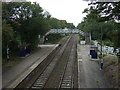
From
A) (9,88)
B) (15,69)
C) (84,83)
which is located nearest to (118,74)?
(84,83)

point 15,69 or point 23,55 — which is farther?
point 23,55

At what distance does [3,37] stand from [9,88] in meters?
4.95

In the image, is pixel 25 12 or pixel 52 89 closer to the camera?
pixel 52 89

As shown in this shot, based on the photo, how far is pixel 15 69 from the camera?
18.2 metres

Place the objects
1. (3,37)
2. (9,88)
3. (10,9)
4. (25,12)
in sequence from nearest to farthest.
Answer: (9,88), (3,37), (10,9), (25,12)

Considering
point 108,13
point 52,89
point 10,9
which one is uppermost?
point 10,9

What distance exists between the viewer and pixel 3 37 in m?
16.2

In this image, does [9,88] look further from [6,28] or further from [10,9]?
[10,9]

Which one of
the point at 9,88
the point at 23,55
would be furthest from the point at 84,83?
the point at 23,55

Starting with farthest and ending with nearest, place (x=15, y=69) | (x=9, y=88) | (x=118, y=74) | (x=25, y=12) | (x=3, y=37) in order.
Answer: (x=25, y=12), (x=15, y=69), (x=3, y=37), (x=118, y=74), (x=9, y=88)

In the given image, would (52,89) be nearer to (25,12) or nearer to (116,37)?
(116,37)

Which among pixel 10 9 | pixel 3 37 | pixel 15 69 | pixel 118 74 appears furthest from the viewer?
pixel 10 9

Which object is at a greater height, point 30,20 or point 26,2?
point 26,2

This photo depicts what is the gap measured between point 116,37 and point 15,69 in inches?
360
